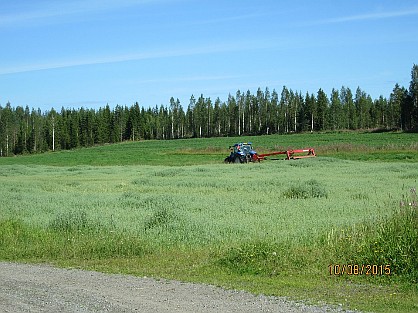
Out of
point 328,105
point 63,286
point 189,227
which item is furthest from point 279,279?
point 328,105

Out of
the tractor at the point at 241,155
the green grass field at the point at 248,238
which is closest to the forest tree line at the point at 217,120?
the tractor at the point at 241,155

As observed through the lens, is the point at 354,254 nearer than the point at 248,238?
Yes

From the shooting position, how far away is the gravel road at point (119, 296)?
24.7ft

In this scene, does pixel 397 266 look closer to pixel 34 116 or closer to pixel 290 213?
pixel 290 213

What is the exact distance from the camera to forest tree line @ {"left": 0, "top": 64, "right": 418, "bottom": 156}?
440 feet

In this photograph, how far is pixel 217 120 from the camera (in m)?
157
